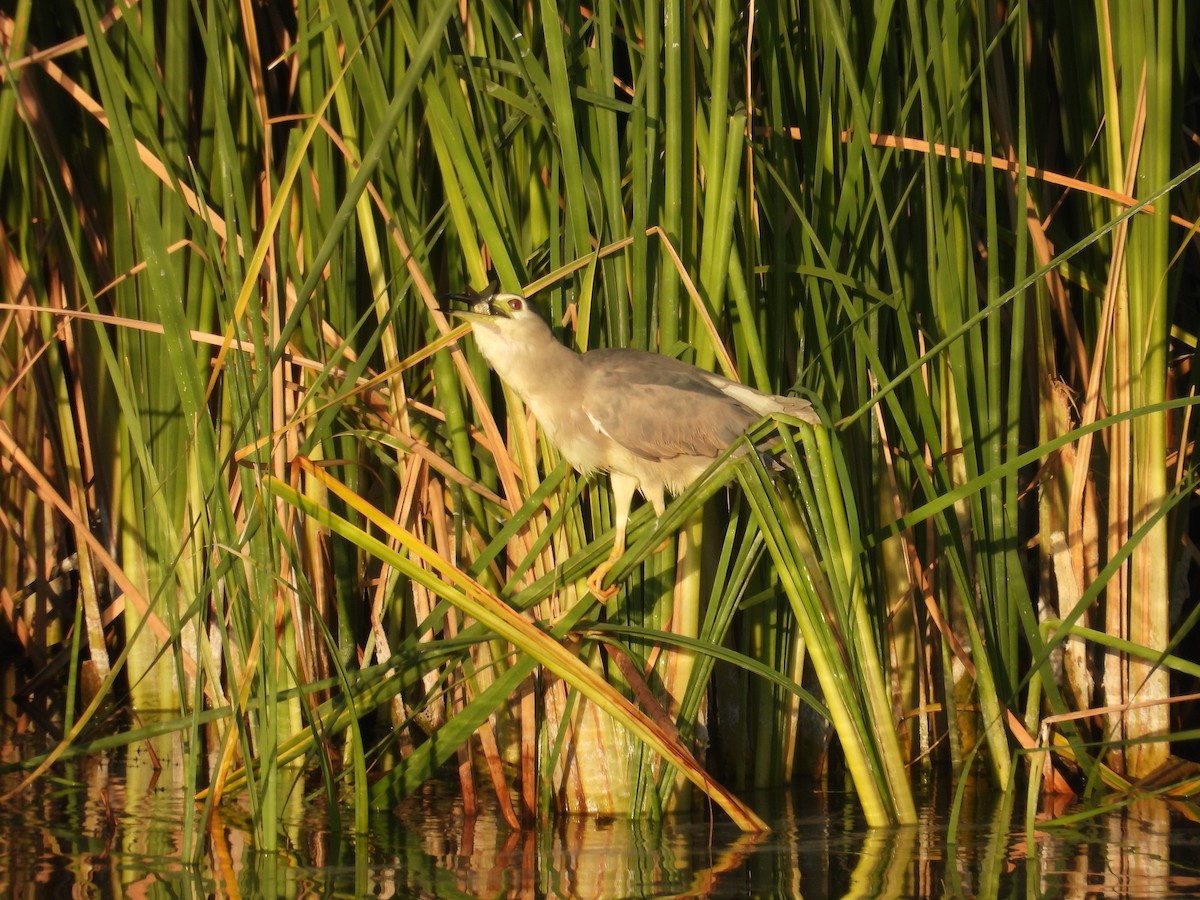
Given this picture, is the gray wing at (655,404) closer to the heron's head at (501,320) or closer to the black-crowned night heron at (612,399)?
the black-crowned night heron at (612,399)

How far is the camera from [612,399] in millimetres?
3217

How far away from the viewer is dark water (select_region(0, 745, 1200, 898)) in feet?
8.67

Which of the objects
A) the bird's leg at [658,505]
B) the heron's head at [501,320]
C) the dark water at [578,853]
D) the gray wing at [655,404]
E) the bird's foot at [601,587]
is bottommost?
the dark water at [578,853]

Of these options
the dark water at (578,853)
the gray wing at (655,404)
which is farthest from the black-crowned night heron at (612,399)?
the dark water at (578,853)

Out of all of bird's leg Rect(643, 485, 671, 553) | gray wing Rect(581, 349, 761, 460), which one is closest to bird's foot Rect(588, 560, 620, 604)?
bird's leg Rect(643, 485, 671, 553)

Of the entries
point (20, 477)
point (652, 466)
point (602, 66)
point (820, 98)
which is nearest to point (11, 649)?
point (20, 477)

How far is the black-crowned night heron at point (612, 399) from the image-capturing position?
317cm

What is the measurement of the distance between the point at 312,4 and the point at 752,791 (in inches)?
90.3

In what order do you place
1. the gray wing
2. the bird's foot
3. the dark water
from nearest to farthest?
1. the dark water
2. the bird's foot
3. the gray wing

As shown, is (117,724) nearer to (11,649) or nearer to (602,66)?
(11,649)

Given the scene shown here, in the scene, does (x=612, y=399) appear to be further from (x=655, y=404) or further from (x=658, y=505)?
(x=658, y=505)

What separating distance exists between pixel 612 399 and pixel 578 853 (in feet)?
3.40

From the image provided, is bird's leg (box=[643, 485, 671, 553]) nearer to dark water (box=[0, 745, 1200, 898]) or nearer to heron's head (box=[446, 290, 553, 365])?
heron's head (box=[446, 290, 553, 365])

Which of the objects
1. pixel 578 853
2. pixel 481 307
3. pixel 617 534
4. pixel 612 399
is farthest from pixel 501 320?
pixel 578 853
